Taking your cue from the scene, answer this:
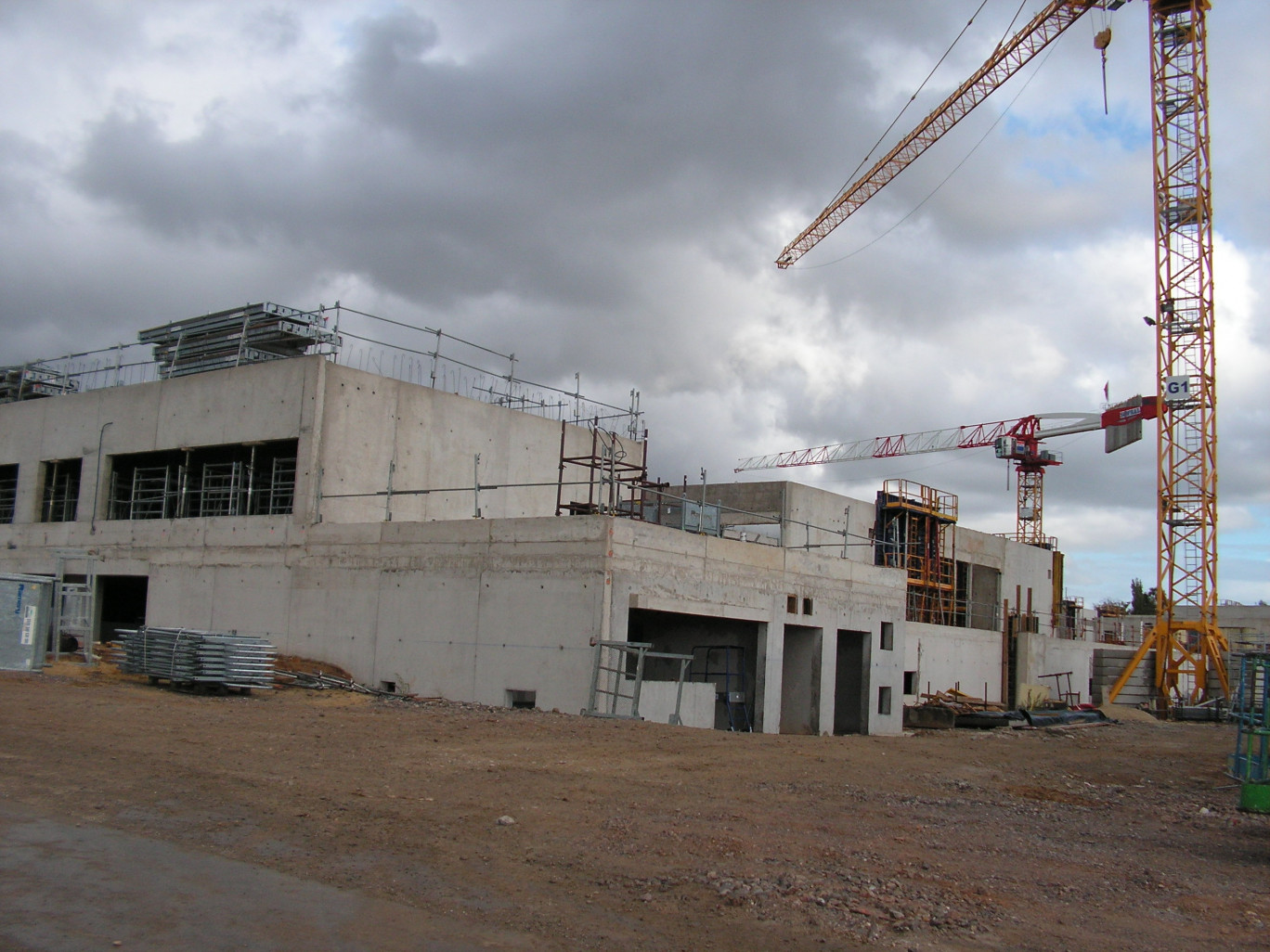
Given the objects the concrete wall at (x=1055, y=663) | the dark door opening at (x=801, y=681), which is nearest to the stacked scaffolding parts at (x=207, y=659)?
the dark door opening at (x=801, y=681)

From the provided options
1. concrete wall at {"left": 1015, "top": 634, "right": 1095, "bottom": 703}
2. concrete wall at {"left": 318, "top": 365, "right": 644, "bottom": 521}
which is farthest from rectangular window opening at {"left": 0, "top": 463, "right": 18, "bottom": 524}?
concrete wall at {"left": 1015, "top": 634, "right": 1095, "bottom": 703}

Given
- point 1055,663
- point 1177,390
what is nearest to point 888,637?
point 1055,663

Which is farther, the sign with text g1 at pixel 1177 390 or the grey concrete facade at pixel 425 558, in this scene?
the sign with text g1 at pixel 1177 390

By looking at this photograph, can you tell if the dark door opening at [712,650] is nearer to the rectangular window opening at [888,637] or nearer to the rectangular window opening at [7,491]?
the rectangular window opening at [888,637]

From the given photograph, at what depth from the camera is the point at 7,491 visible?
1507 inches

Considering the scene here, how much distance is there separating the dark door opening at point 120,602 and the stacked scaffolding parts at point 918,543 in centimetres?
2698

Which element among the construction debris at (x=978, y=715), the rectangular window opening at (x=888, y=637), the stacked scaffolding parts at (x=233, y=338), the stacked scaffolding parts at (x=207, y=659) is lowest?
the construction debris at (x=978, y=715)

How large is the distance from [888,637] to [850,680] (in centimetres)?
180

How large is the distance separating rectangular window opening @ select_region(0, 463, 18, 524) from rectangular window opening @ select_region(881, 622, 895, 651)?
98.3ft

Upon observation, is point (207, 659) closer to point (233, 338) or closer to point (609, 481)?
point (609, 481)

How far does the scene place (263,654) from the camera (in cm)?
2159

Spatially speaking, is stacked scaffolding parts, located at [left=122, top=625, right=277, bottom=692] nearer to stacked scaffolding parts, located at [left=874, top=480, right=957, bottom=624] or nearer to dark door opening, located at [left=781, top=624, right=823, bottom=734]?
dark door opening, located at [left=781, top=624, right=823, bottom=734]

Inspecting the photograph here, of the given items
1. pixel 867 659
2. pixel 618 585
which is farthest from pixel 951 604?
pixel 618 585

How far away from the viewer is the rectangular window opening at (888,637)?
109 feet
